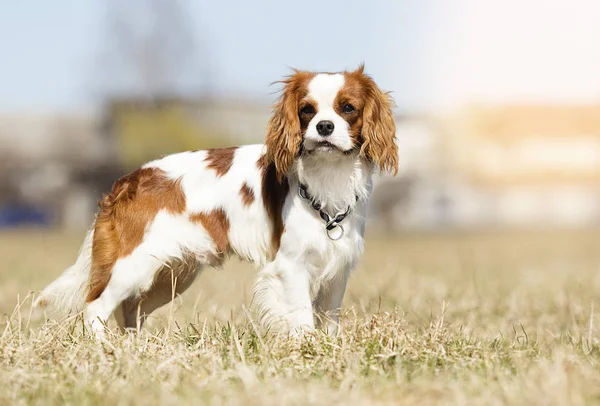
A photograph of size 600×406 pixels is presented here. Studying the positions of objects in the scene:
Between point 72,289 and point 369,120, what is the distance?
217 centimetres

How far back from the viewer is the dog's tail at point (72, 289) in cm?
551

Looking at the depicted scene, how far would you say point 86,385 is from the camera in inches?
146

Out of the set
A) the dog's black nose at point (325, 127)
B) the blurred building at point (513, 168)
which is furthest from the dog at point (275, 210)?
the blurred building at point (513, 168)

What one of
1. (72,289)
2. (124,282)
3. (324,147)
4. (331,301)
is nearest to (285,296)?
(331,301)

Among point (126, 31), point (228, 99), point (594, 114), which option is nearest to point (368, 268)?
point (126, 31)

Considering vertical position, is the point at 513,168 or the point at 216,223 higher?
the point at 216,223

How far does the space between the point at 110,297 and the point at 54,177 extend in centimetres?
3213

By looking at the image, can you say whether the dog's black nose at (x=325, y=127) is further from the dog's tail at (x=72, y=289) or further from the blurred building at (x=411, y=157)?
the blurred building at (x=411, y=157)

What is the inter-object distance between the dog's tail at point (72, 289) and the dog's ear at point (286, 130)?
1374mm

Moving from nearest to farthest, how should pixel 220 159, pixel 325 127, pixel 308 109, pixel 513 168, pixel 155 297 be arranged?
1. pixel 325 127
2. pixel 308 109
3. pixel 220 159
4. pixel 155 297
5. pixel 513 168

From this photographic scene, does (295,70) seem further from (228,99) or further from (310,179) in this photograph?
(228,99)

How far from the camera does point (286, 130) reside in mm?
4820

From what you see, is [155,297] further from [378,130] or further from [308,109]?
[378,130]

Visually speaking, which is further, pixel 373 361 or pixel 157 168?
pixel 157 168
